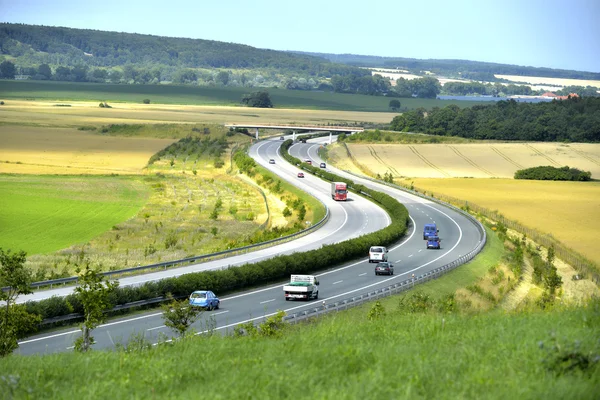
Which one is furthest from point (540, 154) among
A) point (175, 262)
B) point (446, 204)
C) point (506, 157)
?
point (175, 262)

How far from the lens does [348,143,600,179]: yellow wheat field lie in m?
151

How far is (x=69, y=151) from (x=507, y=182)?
7413 centimetres

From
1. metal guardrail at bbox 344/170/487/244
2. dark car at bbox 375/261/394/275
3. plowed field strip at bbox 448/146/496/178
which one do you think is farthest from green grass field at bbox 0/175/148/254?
plowed field strip at bbox 448/146/496/178

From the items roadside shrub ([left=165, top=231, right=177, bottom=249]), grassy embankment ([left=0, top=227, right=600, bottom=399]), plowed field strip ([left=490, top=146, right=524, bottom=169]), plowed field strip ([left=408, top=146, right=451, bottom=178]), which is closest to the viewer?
grassy embankment ([left=0, top=227, right=600, bottom=399])

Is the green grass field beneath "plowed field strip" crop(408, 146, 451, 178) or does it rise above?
above

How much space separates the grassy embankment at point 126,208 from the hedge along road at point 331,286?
6.04 meters

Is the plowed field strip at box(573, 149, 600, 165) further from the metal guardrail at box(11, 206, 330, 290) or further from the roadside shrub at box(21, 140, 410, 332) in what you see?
the metal guardrail at box(11, 206, 330, 290)

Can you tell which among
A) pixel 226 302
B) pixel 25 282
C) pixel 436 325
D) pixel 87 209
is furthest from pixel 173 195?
pixel 436 325

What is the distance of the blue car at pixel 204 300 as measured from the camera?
44.1 metres

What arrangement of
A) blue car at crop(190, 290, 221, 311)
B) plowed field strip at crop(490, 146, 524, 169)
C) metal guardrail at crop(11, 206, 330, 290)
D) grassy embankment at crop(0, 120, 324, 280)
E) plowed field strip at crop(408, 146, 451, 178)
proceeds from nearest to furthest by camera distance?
blue car at crop(190, 290, 221, 311) < metal guardrail at crop(11, 206, 330, 290) < grassy embankment at crop(0, 120, 324, 280) < plowed field strip at crop(408, 146, 451, 178) < plowed field strip at crop(490, 146, 524, 169)

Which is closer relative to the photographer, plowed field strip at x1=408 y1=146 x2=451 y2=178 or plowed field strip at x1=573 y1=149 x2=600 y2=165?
plowed field strip at x1=408 y1=146 x2=451 y2=178

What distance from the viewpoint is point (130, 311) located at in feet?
144

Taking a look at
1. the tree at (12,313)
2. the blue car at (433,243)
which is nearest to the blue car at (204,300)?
the tree at (12,313)

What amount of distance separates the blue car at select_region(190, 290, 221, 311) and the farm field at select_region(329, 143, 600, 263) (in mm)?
35466
